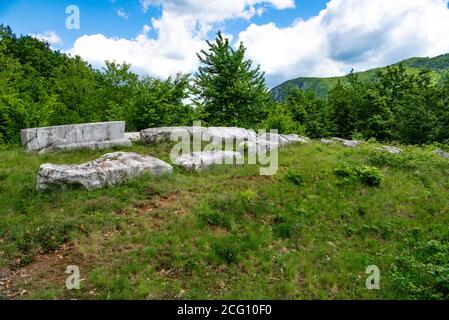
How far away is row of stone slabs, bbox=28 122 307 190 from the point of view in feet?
38.2

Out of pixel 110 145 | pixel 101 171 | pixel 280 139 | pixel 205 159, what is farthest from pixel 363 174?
pixel 110 145

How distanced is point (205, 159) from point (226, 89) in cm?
1445

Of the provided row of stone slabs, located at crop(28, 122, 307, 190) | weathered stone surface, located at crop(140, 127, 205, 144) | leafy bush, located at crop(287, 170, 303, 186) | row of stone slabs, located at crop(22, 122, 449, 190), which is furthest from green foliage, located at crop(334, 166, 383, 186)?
weathered stone surface, located at crop(140, 127, 205, 144)

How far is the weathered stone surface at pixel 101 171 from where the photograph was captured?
37.6 feet

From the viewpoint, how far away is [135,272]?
830 centimetres

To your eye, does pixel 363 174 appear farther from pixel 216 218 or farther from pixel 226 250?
pixel 226 250

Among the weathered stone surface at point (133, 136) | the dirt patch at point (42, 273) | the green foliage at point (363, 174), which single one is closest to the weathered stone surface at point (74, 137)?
the weathered stone surface at point (133, 136)

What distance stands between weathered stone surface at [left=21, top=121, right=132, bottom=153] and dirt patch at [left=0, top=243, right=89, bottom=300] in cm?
848

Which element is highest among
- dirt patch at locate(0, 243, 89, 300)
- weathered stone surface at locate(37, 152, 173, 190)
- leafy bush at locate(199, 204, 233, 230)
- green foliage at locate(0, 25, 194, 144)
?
green foliage at locate(0, 25, 194, 144)

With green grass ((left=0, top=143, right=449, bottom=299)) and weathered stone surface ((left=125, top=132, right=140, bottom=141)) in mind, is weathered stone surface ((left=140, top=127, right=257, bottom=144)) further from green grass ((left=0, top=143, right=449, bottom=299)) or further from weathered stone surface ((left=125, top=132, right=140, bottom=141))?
green grass ((left=0, top=143, right=449, bottom=299))

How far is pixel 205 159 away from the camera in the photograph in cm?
1483

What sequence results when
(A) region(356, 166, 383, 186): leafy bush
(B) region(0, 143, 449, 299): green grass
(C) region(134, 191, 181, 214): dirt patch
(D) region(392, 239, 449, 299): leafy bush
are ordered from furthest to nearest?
(A) region(356, 166, 383, 186): leafy bush → (C) region(134, 191, 181, 214): dirt patch → (B) region(0, 143, 449, 299): green grass → (D) region(392, 239, 449, 299): leafy bush

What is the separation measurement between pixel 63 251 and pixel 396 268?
30.0 ft
